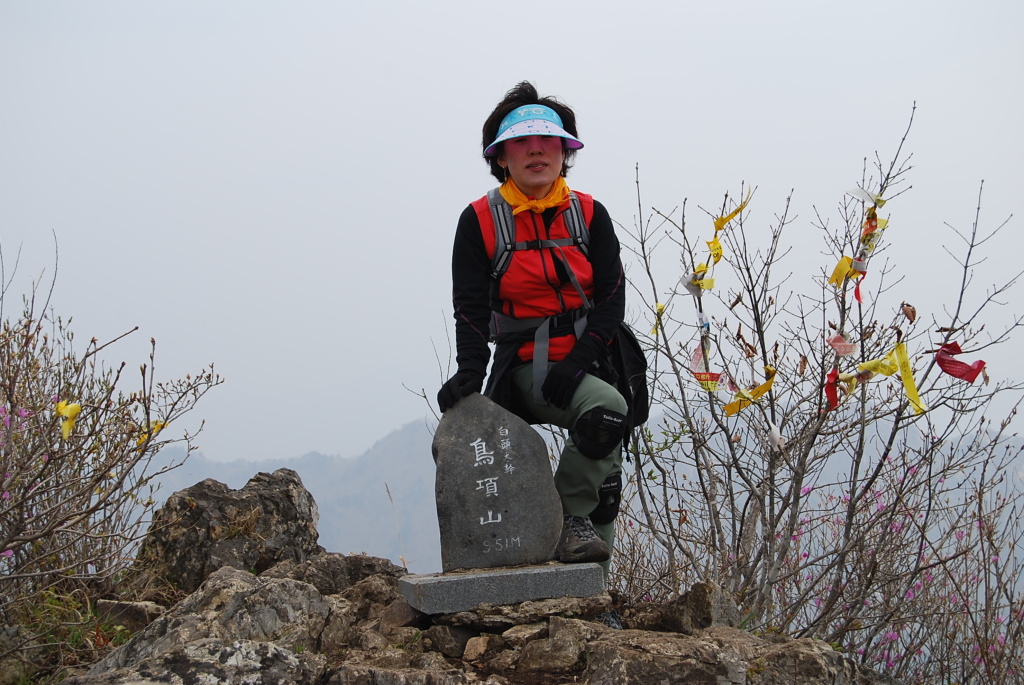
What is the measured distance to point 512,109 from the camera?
3918mm

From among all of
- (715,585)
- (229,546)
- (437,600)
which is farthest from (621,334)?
(229,546)

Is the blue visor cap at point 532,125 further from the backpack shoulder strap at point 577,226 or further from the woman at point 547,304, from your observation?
the backpack shoulder strap at point 577,226

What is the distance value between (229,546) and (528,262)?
2447mm

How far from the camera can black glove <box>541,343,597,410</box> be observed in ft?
11.6

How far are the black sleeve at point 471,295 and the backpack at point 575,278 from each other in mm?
69

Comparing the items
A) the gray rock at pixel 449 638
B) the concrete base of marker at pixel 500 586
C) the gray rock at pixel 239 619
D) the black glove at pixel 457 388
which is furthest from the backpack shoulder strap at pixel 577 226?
the gray rock at pixel 239 619

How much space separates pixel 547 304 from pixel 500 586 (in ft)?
3.82

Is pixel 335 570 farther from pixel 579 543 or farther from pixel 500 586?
pixel 579 543

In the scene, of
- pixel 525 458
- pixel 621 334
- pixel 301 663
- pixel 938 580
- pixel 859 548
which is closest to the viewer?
pixel 301 663

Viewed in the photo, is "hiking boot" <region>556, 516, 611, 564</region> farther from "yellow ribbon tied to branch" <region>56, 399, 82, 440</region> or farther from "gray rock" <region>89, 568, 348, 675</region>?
"yellow ribbon tied to branch" <region>56, 399, 82, 440</region>

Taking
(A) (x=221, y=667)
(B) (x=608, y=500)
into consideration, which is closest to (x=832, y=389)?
(B) (x=608, y=500)

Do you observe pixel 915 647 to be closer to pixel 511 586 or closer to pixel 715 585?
pixel 715 585

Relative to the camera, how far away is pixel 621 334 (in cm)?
386

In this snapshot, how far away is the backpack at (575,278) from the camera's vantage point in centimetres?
371
